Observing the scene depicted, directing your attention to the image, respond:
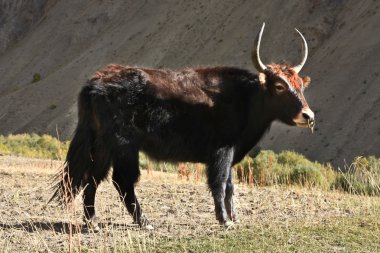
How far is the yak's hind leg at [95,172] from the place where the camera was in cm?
941

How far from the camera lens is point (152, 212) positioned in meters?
10.6

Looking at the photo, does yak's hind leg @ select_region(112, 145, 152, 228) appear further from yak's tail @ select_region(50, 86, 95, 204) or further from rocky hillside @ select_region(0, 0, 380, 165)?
rocky hillside @ select_region(0, 0, 380, 165)

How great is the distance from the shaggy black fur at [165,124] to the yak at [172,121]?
0.04ft

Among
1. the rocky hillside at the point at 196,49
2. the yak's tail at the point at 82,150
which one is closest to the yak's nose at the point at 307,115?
the yak's tail at the point at 82,150

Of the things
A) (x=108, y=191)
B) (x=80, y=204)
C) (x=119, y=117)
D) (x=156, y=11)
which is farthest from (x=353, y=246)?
(x=156, y=11)

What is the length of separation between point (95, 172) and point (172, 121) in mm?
1253

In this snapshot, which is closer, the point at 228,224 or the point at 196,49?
the point at 228,224

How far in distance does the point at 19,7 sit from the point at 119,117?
7412cm

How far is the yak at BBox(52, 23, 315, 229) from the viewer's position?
30.8 feet

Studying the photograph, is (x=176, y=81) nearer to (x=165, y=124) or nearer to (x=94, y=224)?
(x=165, y=124)

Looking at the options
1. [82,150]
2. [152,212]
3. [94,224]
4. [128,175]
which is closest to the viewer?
[94,224]

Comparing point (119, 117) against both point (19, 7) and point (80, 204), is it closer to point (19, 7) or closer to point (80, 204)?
point (80, 204)

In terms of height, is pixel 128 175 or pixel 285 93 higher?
pixel 285 93

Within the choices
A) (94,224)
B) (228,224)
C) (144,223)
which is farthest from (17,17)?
(228,224)
